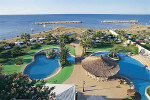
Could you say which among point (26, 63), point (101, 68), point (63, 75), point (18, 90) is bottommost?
point (63, 75)

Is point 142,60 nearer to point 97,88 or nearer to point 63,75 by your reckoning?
point 97,88

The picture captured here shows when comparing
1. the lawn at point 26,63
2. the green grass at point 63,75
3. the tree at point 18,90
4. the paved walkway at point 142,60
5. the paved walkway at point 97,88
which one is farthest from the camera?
the paved walkway at point 142,60

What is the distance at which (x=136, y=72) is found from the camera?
25812 mm

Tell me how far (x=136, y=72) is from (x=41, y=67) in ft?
77.0

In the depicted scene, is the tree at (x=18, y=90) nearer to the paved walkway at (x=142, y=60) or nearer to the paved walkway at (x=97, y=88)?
the paved walkway at (x=97, y=88)

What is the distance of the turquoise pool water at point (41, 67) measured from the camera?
992 inches

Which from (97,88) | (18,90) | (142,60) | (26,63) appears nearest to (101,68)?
(97,88)

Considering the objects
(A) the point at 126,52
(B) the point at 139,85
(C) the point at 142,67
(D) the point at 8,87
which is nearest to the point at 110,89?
(B) the point at 139,85

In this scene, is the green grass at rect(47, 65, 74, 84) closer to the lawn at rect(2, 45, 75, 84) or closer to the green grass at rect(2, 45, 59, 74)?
the lawn at rect(2, 45, 75, 84)

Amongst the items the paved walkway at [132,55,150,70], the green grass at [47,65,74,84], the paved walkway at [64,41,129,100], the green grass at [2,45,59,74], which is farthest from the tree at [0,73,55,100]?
the paved walkway at [132,55,150,70]

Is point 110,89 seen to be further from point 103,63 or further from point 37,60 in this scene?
point 37,60

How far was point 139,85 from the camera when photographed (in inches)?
839

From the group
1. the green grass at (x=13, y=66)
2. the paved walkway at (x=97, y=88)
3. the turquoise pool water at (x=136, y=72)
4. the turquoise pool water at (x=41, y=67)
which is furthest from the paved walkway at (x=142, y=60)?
the green grass at (x=13, y=66)

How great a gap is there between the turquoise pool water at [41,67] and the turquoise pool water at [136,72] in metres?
14.0
